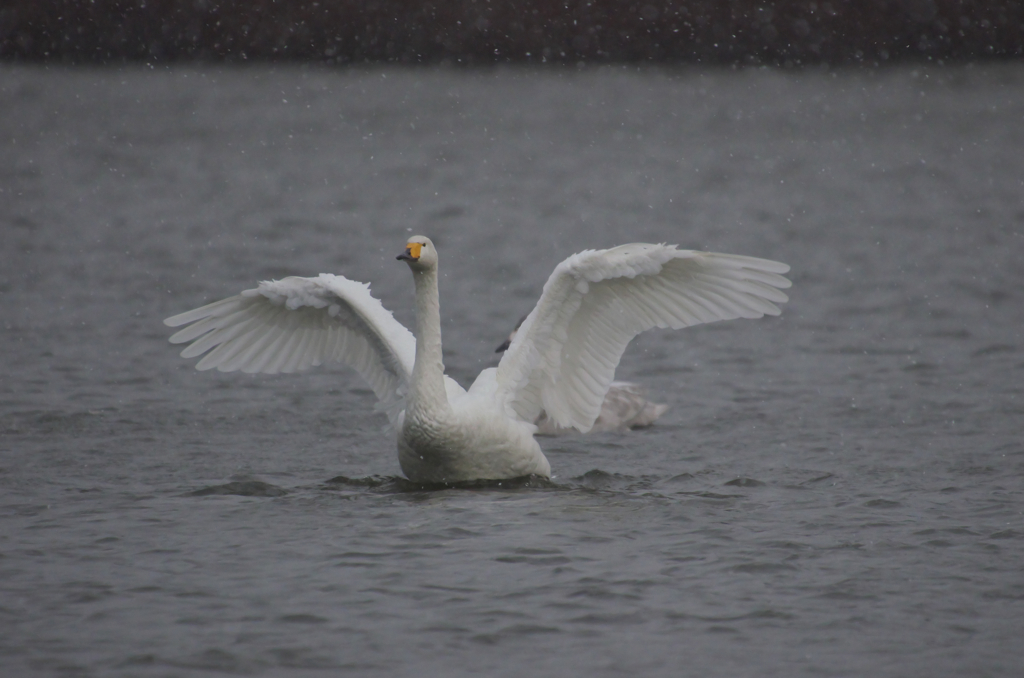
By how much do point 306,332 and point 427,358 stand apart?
1.57m

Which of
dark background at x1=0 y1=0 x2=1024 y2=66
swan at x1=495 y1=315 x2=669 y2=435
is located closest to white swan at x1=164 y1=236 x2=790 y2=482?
swan at x1=495 y1=315 x2=669 y2=435

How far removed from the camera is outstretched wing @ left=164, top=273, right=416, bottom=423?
9.70 meters

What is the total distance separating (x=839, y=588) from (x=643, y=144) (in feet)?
96.6

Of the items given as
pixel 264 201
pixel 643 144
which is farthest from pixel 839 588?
pixel 643 144

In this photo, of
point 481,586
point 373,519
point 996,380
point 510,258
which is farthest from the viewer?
point 510,258

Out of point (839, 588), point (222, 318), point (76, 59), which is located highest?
point (76, 59)

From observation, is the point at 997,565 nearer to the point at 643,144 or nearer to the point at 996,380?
the point at 996,380

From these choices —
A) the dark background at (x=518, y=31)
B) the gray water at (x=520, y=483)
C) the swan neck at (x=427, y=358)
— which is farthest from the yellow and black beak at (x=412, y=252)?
the dark background at (x=518, y=31)

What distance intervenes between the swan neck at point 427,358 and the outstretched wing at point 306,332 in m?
0.48

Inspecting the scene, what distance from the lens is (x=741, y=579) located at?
757 centimetres

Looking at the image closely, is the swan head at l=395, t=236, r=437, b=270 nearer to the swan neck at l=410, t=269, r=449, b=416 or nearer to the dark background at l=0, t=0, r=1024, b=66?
the swan neck at l=410, t=269, r=449, b=416

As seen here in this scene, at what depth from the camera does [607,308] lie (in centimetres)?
905

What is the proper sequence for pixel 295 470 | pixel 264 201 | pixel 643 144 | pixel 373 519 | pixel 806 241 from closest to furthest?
pixel 373 519
pixel 295 470
pixel 806 241
pixel 264 201
pixel 643 144

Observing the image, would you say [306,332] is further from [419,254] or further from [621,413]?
[621,413]
